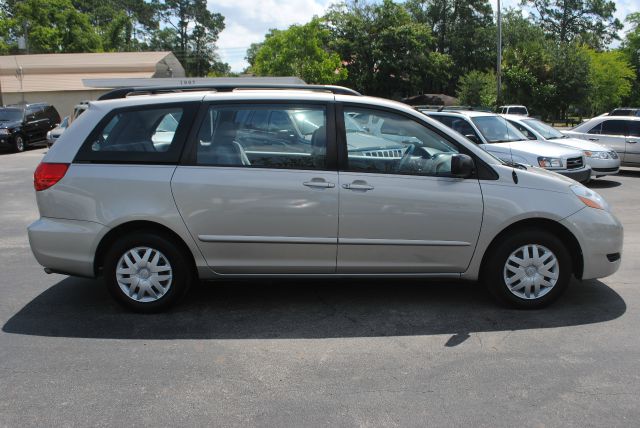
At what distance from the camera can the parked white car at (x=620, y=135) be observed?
46.6 feet

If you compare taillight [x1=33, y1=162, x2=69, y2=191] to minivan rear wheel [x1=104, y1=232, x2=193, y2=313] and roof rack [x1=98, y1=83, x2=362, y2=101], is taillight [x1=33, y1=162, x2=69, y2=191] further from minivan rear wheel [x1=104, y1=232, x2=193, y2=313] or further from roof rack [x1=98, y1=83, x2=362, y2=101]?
roof rack [x1=98, y1=83, x2=362, y2=101]

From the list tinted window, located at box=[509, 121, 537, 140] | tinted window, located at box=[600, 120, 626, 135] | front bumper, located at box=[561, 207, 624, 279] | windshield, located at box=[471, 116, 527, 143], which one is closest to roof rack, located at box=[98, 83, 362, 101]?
front bumper, located at box=[561, 207, 624, 279]

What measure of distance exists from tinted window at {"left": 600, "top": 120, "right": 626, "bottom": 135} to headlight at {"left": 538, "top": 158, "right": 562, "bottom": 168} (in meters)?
4.85

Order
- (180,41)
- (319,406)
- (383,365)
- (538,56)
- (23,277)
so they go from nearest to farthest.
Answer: (319,406) < (383,365) < (23,277) < (538,56) < (180,41)

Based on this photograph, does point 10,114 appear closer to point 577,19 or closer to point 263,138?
point 263,138

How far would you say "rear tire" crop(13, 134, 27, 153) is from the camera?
20.8 m

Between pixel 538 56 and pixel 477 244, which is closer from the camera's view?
pixel 477 244

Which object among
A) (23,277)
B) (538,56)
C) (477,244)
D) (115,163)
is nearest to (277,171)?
(115,163)

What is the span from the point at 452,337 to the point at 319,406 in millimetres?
1389

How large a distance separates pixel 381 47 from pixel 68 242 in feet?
163

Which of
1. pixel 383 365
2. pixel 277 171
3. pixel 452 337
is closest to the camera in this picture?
pixel 383 365

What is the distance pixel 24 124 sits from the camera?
71.0ft

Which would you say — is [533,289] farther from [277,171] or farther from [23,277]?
[23,277]

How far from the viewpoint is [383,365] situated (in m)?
3.83
